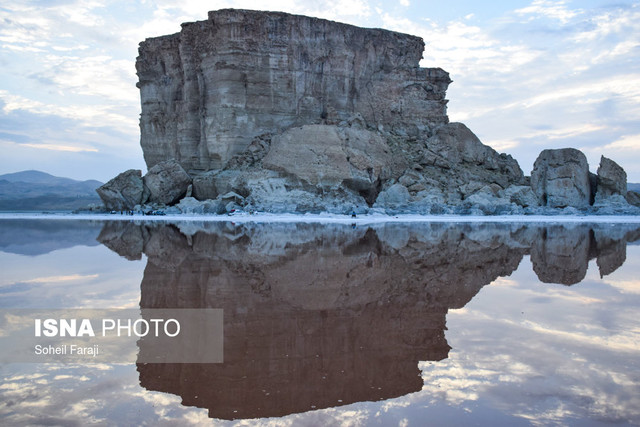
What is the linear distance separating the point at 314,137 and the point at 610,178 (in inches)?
713

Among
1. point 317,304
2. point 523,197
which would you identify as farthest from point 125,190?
point 317,304

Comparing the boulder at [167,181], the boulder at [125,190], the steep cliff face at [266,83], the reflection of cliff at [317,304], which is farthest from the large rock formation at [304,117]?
the reflection of cliff at [317,304]

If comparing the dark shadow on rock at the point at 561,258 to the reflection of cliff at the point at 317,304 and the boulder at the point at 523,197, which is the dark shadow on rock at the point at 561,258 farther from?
the boulder at the point at 523,197

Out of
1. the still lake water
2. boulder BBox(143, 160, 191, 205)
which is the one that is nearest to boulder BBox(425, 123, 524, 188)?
boulder BBox(143, 160, 191, 205)

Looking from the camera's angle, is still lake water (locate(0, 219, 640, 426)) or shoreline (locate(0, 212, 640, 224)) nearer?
still lake water (locate(0, 219, 640, 426))

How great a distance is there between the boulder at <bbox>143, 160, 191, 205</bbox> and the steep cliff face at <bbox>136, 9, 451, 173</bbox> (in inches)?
73.0

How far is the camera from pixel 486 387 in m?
3.99

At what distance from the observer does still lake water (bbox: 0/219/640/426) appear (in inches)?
144

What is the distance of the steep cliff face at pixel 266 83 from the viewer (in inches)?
1307

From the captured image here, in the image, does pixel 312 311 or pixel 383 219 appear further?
pixel 383 219

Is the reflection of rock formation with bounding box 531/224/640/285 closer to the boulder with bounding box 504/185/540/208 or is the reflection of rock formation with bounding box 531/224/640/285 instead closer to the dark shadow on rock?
the dark shadow on rock

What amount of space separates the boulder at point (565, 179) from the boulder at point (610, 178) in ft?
3.11

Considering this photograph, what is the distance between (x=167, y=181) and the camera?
33.8 m

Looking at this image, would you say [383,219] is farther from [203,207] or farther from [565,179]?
[565,179]
